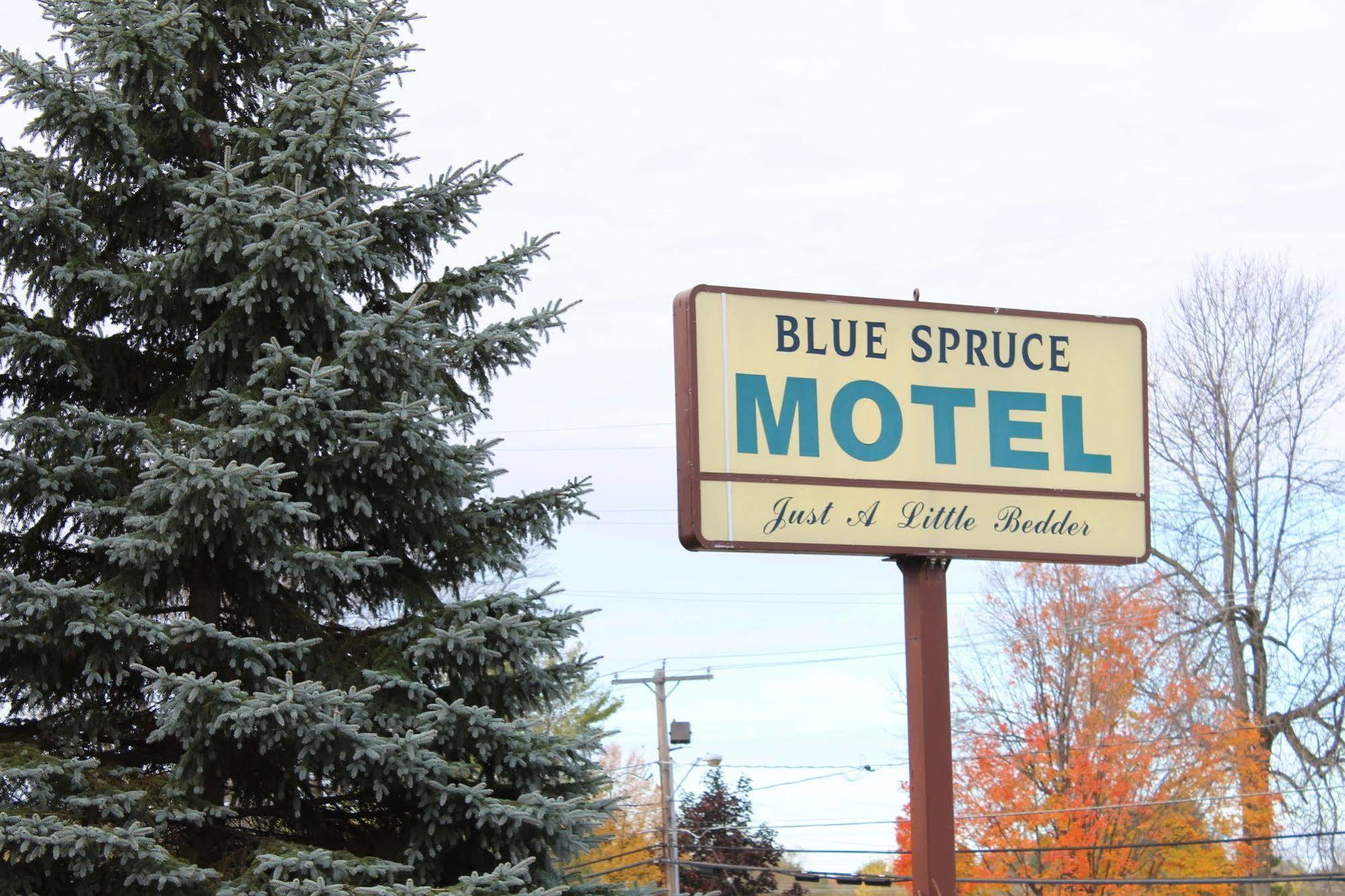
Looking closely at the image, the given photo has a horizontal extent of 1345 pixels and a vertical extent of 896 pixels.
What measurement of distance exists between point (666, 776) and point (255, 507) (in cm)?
2248

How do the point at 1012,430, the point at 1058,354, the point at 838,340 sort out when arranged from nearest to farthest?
the point at 838,340 → the point at 1012,430 → the point at 1058,354

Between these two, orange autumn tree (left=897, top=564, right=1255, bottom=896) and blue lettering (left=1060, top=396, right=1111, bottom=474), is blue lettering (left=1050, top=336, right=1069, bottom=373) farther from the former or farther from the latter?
orange autumn tree (left=897, top=564, right=1255, bottom=896)

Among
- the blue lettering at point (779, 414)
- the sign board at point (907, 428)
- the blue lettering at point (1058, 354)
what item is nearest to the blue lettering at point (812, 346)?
the sign board at point (907, 428)

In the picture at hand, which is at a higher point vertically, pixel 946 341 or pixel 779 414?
pixel 946 341

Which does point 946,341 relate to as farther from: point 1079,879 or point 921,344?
point 1079,879

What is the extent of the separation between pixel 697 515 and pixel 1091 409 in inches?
87.4

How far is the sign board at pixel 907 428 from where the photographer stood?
7121mm

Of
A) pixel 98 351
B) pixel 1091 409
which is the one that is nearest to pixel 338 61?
pixel 98 351

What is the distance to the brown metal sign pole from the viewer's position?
695 cm

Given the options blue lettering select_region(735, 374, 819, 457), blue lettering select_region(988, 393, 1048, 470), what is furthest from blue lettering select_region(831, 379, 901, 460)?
blue lettering select_region(988, 393, 1048, 470)

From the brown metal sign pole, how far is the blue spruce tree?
1.91 m

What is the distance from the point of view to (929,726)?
23.3 feet

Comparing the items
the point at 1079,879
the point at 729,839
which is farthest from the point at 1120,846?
the point at 729,839

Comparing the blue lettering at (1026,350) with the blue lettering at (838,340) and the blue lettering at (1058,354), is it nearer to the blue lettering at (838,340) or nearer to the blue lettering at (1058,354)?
the blue lettering at (1058,354)
